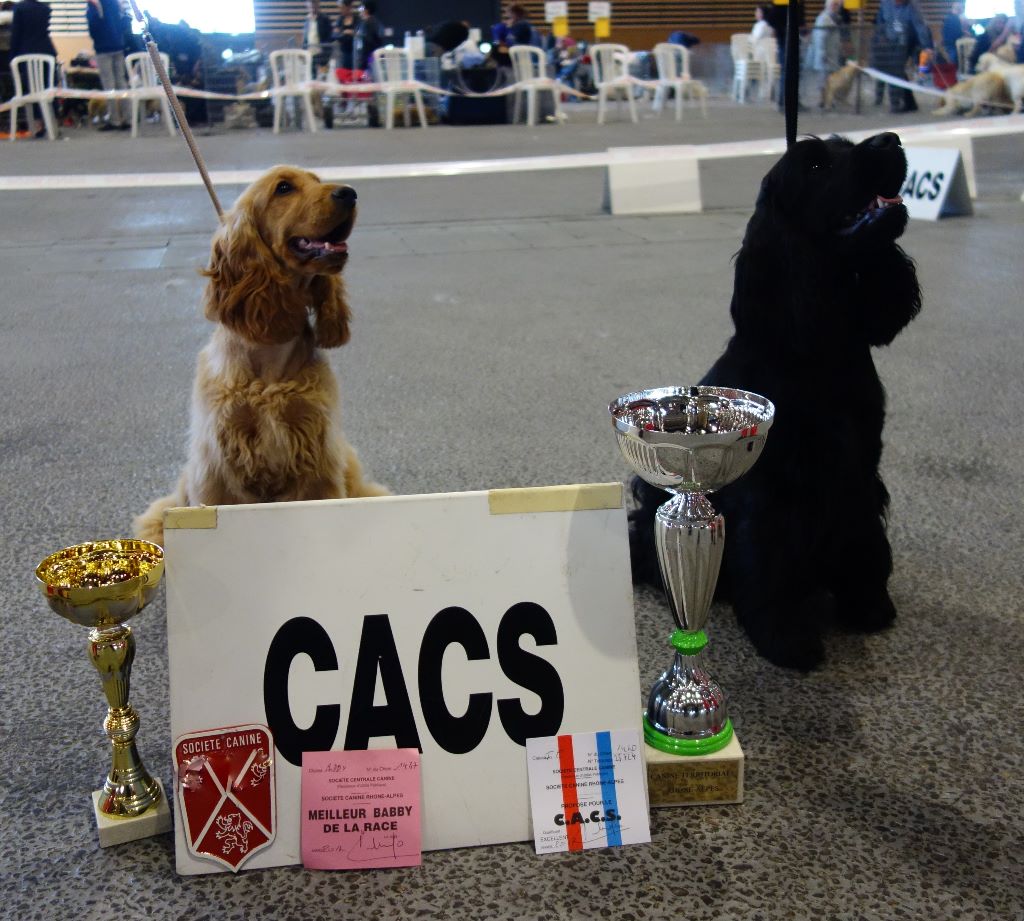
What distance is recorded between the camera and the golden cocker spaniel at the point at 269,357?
1.97m

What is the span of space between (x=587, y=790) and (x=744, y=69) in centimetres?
1816

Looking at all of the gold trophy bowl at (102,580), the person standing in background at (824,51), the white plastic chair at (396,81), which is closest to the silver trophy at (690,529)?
the gold trophy bowl at (102,580)

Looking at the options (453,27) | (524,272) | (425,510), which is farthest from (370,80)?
(425,510)

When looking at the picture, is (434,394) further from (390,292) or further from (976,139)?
(976,139)

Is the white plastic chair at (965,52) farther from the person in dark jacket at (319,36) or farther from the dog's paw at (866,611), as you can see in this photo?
the dog's paw at (866,611)

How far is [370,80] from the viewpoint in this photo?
1484 cm

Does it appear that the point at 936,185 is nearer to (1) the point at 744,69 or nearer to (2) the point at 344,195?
(2) the point at 344,195

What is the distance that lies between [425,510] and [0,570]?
146 centimetres

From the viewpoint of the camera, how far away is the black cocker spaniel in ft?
5.46

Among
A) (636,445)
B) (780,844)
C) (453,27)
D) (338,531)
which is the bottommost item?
(780,844)

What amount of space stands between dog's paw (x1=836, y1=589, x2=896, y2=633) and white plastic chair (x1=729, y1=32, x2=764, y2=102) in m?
17.3

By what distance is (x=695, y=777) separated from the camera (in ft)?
4.98

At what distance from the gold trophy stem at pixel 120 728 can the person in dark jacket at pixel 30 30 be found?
1368 centimetres

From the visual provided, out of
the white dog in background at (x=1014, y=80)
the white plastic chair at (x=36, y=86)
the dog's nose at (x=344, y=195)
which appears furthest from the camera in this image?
the white dog in background at (x=1014, y=80)
